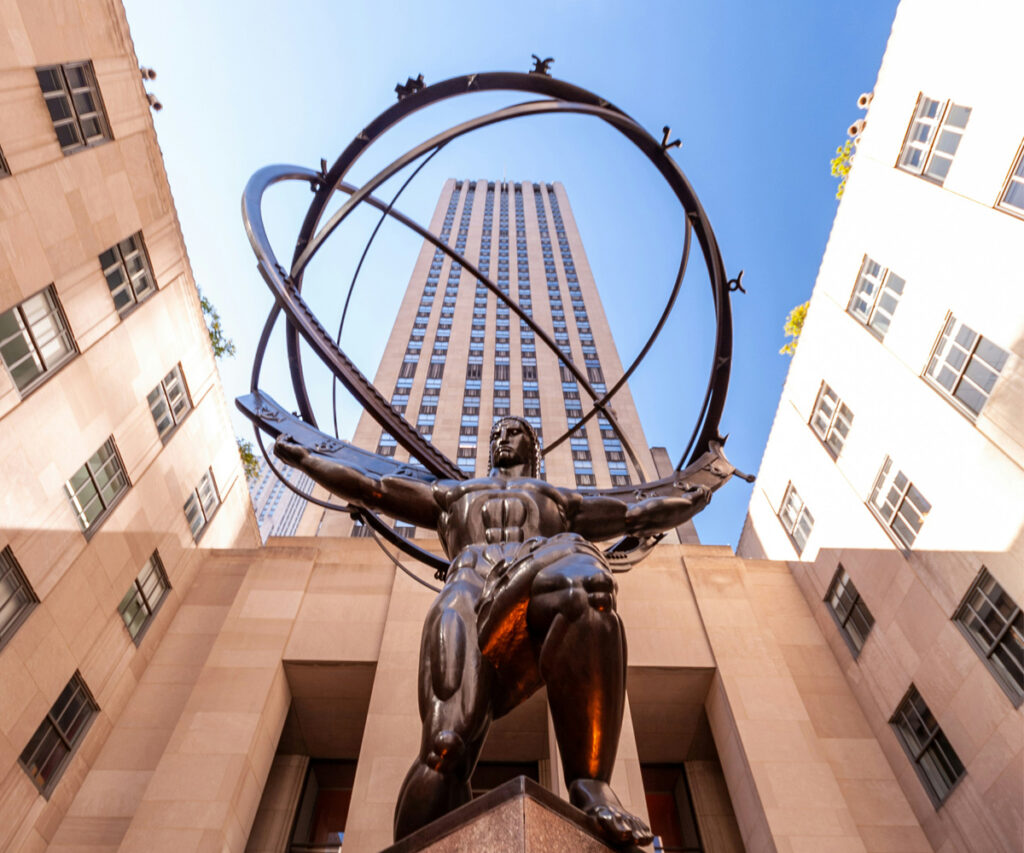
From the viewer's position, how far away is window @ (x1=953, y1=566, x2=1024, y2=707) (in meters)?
9.07

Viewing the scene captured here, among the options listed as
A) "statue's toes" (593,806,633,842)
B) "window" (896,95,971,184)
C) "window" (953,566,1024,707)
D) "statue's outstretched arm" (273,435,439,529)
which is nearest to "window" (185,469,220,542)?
"statue's outstretched arm" (273,435,439,529)

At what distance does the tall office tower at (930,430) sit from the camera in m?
9.48

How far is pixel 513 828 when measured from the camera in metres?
2.93

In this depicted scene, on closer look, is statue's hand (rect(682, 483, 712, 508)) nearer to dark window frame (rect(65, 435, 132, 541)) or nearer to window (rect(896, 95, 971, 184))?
dark window frame (rect(65, 435, 132, 541))

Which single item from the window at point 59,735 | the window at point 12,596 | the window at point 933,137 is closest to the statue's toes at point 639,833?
the window at point 12,596

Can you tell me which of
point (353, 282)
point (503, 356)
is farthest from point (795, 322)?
point (503, 356)

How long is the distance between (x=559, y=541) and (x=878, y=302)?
11.9 m

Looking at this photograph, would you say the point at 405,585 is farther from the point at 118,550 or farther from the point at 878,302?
the point at 878,302

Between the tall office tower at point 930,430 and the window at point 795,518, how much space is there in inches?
2.6

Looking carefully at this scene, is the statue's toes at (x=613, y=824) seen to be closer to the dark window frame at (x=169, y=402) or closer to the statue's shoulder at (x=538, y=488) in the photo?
the statue's shoulder at (x=538, y=488)

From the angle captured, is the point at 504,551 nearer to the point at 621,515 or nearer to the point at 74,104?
the point at 621,515

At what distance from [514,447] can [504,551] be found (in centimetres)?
152

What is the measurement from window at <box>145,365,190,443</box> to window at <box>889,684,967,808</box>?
1375 cm

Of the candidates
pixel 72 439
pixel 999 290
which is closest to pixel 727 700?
pixel 999 290
